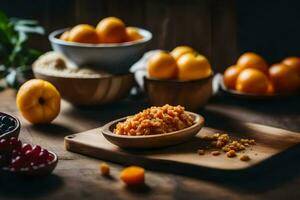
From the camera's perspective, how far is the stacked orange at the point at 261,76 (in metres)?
2.04

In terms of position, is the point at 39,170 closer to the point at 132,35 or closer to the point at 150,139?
the point at 150,139

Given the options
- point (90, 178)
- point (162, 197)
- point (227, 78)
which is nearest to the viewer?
point (162, 197)

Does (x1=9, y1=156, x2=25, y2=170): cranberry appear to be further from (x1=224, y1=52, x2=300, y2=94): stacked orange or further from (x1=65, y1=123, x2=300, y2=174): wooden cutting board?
(x1=224, y1=52, x2=300, y2=94): stacked orange

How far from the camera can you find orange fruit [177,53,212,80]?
194 centimetres

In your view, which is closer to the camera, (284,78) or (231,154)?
(231,154)

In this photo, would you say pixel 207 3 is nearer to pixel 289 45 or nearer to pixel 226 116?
pixel 289 45

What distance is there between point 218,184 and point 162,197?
132 millimetres

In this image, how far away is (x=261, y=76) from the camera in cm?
203

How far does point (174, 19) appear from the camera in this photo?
2.41 metres

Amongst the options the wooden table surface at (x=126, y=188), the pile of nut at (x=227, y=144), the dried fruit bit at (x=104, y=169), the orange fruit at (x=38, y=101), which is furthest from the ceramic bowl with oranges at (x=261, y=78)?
the dried fruit bit at (x=104, y=169)

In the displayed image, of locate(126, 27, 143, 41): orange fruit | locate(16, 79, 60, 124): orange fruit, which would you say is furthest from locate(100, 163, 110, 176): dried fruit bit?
locate(126, 27, 143, 41): orange fruit

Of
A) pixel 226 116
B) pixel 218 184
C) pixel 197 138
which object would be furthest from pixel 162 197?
pixel 226 116

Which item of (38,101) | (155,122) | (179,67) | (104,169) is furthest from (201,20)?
(104,169)

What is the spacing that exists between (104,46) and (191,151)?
1.73ft
